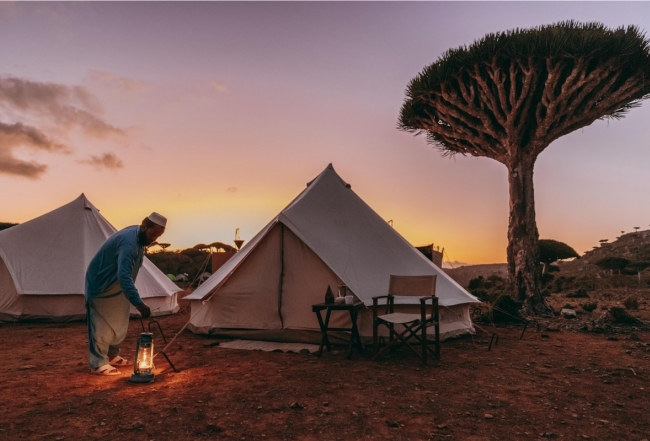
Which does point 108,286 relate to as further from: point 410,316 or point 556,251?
point 556,251

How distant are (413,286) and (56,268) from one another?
24.5ft

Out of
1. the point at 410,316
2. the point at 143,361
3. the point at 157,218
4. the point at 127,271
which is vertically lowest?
the point at 143,361

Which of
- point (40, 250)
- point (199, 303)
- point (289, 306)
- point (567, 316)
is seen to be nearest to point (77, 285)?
point (40, 250)

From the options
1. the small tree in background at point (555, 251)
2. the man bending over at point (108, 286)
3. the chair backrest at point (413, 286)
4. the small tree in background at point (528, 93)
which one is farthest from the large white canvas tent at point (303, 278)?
the small tree in background at point (555, 251)

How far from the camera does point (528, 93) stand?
954cm

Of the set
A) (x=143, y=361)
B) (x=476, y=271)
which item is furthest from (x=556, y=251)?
(x=143, y=361)

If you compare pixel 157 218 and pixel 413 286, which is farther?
pixel 413 286

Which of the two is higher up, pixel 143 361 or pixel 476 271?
pixel 476 271

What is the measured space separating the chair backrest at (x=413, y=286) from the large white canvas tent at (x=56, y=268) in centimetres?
577

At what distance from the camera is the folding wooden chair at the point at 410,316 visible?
16.3 feet

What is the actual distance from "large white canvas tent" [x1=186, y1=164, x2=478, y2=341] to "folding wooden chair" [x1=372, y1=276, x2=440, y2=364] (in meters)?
0.37

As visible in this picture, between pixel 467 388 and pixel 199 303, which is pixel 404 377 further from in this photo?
pixel 199 303

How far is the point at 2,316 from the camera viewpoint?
863 cm

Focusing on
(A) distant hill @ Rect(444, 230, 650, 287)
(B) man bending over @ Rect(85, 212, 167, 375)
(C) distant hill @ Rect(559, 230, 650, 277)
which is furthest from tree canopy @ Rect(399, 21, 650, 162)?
(C) distant hill @ Rect(559, 230, 650, 277)
